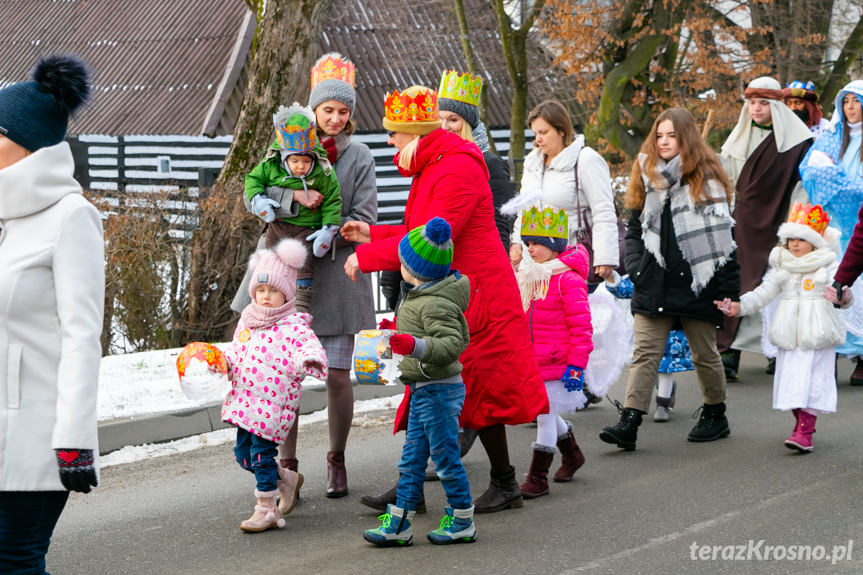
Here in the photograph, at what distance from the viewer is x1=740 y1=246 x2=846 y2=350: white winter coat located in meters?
7.29

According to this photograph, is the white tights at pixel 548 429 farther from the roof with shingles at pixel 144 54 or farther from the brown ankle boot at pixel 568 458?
the roof with shingles at pixel 144 54

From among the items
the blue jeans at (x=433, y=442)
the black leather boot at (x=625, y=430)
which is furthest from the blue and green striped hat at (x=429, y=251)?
the black leather boot at (x=625, y=430)

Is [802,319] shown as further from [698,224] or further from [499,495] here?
[499,495]

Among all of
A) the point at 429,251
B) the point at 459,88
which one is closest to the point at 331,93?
the point at 459,88

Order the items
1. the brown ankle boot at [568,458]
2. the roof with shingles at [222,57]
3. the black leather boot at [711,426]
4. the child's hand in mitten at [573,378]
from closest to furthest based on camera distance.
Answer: the child's hand in mitten at [573,378]
the brown ankle boot at [568,458]
the black leather boot at [711,426]
the roof with shingles at [222,57]

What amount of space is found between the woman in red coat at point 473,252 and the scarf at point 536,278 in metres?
0.63

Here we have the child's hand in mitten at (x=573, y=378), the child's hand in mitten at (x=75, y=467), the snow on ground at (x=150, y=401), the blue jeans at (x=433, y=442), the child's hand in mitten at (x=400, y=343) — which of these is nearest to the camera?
the child's hand in mitten at (x=75, y=467)

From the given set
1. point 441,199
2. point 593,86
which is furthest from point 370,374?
point 593,86

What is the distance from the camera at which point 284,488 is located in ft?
19.5

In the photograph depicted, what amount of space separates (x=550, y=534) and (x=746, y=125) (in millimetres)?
6008

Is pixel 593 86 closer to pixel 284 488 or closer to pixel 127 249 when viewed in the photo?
pixel 127 249

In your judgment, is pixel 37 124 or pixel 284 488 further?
pixel 284 488

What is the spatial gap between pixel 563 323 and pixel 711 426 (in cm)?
179

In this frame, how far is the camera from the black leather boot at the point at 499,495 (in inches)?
233
